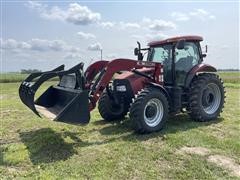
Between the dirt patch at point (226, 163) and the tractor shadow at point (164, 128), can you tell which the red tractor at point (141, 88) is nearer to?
the tractor shadow at point (164, 128)

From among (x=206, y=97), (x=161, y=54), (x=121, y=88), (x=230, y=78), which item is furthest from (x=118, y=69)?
(x=230, y=78)

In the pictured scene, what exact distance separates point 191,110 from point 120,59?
2.39m

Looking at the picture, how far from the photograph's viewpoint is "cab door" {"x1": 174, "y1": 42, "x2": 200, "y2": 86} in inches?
356

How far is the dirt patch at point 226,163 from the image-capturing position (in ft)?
18.3

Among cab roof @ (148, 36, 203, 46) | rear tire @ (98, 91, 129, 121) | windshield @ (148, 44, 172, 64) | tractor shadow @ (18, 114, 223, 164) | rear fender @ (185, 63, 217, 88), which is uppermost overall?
cab roof @ (148, 36, 203, 46)

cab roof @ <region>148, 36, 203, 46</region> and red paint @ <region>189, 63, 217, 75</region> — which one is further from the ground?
Result: cab roof @ <region>148, 36, 203, 46</region>

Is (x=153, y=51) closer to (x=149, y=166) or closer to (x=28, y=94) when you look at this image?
(x=28, y=94)

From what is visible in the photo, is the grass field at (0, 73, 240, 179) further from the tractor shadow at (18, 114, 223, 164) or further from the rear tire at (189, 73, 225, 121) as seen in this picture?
the rear tire at (189, 73, 225, 121)

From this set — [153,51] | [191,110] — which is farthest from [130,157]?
[153,51]

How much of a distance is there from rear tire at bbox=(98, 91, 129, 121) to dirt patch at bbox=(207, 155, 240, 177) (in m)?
3.46

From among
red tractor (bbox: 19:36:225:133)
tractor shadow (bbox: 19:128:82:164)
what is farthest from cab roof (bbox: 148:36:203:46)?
tractor shadow (bbox: 19:128:82:164)

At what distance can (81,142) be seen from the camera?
285 inches

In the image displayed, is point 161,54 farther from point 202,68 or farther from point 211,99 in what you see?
point 211,99

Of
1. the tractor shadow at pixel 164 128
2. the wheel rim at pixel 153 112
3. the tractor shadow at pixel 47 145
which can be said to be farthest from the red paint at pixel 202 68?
the tractor shadow at pixel 47 145
